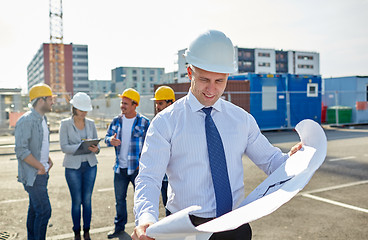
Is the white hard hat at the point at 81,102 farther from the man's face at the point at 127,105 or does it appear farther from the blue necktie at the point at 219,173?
the blue necktie at the point at 219,173

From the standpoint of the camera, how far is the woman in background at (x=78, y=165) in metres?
4.61

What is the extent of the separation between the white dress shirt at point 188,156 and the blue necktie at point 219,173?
0.10 feet

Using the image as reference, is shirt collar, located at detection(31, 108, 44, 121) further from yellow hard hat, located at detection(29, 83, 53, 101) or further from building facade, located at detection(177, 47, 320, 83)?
building facade, located at detection(177, 47, 320, 83)

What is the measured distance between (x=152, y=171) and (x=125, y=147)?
3.19 metres

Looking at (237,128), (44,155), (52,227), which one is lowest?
(52,227)

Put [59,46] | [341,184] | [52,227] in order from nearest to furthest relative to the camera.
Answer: [52,227], [341,184], [59,46]

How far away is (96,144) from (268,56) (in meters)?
103

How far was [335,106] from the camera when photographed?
75.4 ft

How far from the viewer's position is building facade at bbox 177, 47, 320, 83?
3851 inches

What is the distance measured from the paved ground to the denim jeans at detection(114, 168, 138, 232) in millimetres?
222

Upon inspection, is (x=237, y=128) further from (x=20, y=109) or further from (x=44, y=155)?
(x=20, y=109)

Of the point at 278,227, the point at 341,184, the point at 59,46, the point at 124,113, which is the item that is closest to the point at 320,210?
the point at 278,227

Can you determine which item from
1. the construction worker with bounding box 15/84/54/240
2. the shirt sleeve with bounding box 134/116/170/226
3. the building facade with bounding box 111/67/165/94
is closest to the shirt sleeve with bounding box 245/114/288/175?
the shirt sleeve with bounding box 134/116/170/226

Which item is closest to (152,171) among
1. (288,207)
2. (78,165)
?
(78,165)
